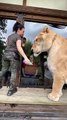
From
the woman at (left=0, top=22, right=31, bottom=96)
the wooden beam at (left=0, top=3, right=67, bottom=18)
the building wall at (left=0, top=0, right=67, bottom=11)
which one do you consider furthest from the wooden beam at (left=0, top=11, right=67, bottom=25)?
the woman at (left=0, top=22, right=31, bottom=96)

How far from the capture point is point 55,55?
→ 14.8 ft

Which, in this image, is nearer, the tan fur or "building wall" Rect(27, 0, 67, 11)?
the tan fur

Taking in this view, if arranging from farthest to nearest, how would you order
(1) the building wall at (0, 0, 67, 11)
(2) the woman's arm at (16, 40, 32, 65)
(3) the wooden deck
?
(1) the building wall at (0, 0, 67, 11), (2) the woman's arm at (16, 40, 32, 65), (3) the wooden deck

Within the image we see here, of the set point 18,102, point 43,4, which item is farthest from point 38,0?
point 18,102

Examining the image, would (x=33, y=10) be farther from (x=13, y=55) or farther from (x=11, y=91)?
(x=11, y=91)

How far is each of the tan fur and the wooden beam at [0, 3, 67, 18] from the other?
4.14 ft

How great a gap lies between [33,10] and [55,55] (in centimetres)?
146

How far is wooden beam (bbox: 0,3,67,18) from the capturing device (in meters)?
5.62

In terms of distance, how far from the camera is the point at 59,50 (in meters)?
4.55

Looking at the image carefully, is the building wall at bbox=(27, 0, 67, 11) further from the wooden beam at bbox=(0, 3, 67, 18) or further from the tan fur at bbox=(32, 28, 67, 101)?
the tan fur at bbox=(32, 28, 67, 101)

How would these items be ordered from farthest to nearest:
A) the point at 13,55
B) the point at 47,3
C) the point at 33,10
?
the point at 47,3
the point at 33,10
the point at 13,55

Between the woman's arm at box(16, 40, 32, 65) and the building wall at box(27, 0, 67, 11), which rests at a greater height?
the building wall at box(27, 0, 67, 11)

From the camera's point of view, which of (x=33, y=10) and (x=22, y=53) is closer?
(x=22, y=53)

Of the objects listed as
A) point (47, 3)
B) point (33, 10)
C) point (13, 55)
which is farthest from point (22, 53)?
point (47, 3)
